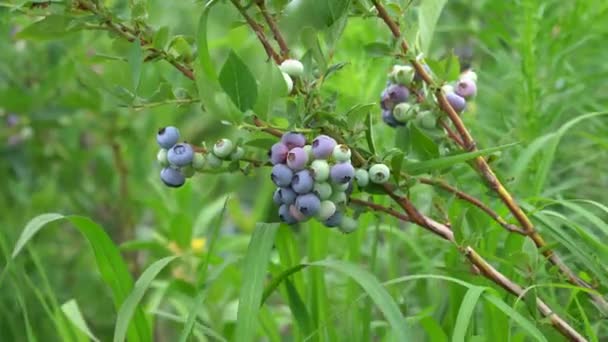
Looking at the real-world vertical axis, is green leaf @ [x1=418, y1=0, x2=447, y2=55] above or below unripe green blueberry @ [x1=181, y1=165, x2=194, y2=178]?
above

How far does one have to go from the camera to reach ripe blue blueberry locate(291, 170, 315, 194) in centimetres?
90

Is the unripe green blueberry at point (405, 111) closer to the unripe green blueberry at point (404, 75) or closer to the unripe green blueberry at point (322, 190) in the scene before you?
the unripe green blueberry at point (404, 75)

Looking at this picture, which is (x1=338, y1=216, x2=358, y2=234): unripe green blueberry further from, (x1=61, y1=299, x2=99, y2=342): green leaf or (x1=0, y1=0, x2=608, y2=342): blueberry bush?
(x1=61, y1=299, x2=99, y2=342): green leaf

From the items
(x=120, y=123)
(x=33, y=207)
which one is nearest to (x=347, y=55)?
(x=120, y=123)

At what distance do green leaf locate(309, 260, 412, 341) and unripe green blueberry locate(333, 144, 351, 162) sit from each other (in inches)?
5.3

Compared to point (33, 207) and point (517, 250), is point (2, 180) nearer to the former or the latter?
point (33, 207)

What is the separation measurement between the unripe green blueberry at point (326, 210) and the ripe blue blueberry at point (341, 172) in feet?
0.09

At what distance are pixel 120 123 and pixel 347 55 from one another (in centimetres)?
56

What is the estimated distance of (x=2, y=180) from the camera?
2.25 m

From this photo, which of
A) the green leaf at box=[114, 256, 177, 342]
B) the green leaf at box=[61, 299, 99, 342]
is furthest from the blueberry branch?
the green leaf at box=[61, 299, 99, 342]

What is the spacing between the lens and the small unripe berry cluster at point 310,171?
35.5 inches

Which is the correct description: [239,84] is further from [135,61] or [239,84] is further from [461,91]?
[461,91]

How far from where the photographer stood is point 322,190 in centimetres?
92

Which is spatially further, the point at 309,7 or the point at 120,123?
the point at 120,123
